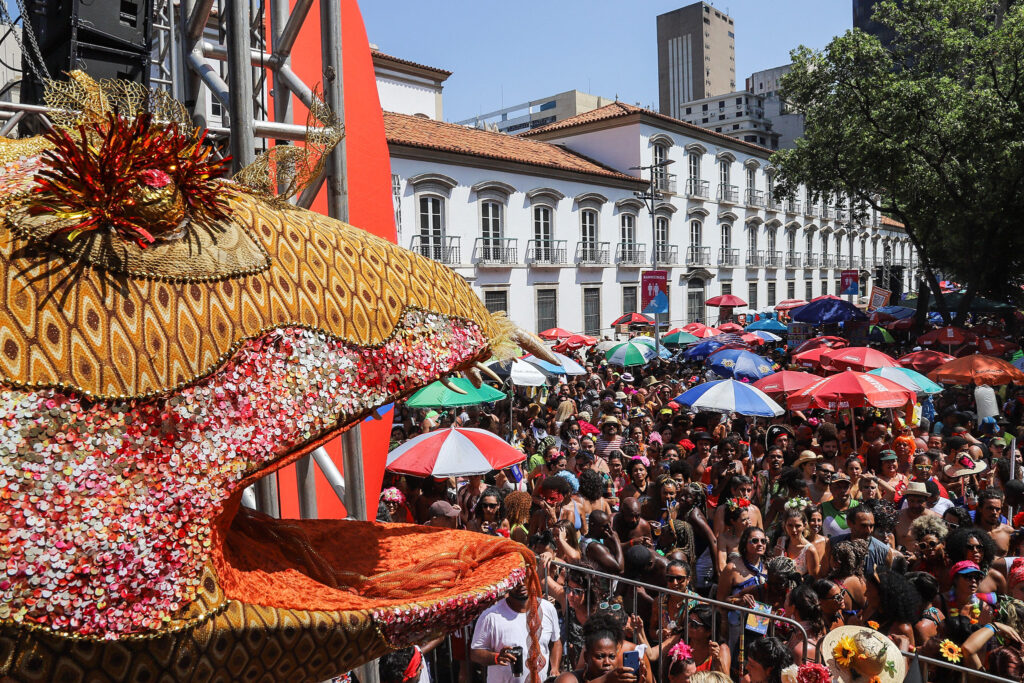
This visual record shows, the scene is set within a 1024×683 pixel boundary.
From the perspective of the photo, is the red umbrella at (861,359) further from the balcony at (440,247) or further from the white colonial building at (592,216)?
the balcony at (440,247)

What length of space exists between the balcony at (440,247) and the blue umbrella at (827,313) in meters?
10.7

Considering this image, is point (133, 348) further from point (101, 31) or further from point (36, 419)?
point (101, 31)

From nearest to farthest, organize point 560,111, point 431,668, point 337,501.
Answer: point 337,501, point 431,668, point 560,111

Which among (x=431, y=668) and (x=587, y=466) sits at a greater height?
(x=587, y=466)

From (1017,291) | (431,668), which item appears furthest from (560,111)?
(431,668)

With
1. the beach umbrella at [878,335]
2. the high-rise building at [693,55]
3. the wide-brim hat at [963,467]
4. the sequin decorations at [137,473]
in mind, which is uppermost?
the high-rise building at [693,55]

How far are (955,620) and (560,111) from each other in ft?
175

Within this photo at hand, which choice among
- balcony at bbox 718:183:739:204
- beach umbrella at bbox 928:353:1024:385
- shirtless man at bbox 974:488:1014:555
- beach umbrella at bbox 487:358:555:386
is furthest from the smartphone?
balcony at bbox 718:183:739:204

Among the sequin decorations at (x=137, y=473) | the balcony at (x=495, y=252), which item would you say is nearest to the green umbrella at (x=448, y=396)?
the sequin decorations at (x=137, y=473)

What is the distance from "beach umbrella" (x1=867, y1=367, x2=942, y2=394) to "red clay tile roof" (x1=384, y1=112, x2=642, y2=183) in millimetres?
15926

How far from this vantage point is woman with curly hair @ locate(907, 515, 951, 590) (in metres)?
5.63

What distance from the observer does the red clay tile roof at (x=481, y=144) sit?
79.3 ft

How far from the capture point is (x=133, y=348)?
1.32m

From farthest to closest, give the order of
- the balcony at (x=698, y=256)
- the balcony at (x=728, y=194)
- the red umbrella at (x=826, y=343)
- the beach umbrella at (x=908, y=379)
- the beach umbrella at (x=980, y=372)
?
the balcony at (x=728, y=194), the balcony at (x=698, y=256), the red umbrella at (x=826, y=343), the beach umbrella at (x=980, y=372), the beach umbrella at (x=908, y=379)
